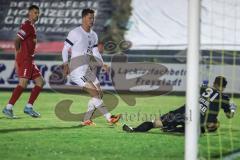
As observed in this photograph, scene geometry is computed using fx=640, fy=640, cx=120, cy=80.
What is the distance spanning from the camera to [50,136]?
8.03 m

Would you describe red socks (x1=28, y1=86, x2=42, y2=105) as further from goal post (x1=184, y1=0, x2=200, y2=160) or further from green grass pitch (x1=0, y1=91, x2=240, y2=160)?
goal post (x1=184, y1=0, x2=200, y2=160)

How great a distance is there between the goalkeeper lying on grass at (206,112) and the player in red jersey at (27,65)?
87.9 inches

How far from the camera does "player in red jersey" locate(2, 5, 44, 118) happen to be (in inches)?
395

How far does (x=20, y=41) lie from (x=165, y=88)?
6144mm

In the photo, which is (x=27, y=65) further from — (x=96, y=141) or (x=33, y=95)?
(x=96, y=141)

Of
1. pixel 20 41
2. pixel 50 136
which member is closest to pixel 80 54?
pixel 20 41

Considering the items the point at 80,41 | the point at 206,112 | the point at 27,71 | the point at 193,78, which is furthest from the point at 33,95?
the point at 193,78

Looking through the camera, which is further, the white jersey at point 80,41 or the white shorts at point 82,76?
the white jersey at point 80,41

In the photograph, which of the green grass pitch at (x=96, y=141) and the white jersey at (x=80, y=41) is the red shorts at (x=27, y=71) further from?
the white jersey at (x=80, y=41)

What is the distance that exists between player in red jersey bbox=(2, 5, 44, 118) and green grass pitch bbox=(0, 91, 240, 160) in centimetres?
21

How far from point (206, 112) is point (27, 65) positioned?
3319 mm

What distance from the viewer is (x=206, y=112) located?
27.3 ft

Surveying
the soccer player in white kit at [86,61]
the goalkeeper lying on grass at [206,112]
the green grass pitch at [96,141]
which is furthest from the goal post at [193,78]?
the soccer player in white kit at [86,61]

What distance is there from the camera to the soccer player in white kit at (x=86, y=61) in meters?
9.22
